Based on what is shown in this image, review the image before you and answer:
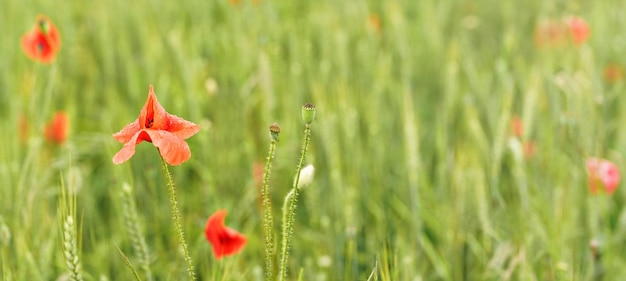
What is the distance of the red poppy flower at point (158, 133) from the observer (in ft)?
2.04

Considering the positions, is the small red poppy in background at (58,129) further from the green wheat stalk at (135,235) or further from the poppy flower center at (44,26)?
the green wheat stalk at (135,235)

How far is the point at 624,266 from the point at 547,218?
16 centimetres

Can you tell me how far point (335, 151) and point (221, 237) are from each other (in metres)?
0.36

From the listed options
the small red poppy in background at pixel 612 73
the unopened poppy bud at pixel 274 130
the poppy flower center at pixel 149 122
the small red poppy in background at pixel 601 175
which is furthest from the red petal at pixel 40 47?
the small red poppy in background at pixel 612 73

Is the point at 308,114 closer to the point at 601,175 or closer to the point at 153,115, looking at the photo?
the point at 153,115

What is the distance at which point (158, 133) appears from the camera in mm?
640

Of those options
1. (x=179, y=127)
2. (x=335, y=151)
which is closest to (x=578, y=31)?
(x=335, y=151)

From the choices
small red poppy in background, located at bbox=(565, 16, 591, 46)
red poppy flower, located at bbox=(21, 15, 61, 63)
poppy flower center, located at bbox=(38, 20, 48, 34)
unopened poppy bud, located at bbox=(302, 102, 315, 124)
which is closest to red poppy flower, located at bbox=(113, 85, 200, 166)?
unopened poppy bud, located at bbox=(302, 102, 315, 124)

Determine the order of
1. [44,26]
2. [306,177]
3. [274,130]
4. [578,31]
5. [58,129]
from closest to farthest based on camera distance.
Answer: [274,130]
[306,177]
[44,26]
[58,129]
[578,31]

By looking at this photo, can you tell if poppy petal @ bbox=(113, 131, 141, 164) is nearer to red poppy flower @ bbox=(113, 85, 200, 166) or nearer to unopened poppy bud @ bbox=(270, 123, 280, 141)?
red poppy flower @ bbox=(113, 85, 200, 166)

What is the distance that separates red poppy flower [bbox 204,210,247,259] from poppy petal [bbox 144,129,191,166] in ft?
0.72

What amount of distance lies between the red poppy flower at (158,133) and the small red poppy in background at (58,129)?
74 cm

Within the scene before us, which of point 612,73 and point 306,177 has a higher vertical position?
point 306,177

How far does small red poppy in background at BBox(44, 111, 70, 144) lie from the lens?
136 centimetres
